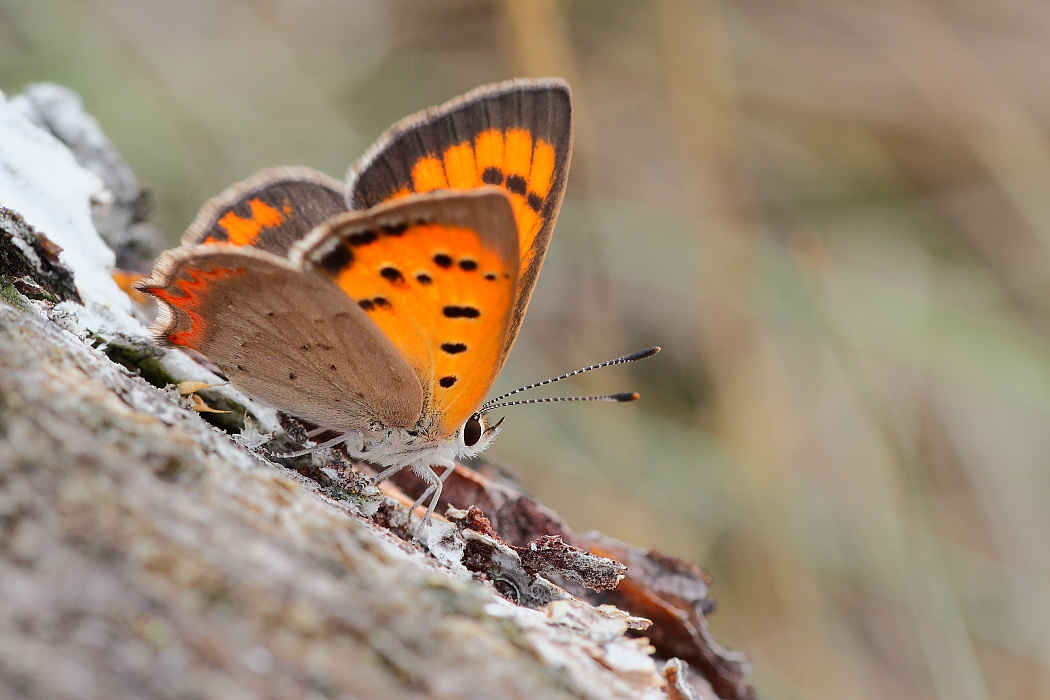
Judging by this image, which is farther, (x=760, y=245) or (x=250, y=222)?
(x=760, y=245)

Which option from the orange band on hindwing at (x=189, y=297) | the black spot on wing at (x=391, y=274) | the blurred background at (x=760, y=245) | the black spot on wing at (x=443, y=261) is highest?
the blurred background at (x=760, y=245)

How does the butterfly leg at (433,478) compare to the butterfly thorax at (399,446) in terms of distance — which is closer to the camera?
the butterfly leg at (433,478)

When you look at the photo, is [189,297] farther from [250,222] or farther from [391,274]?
[391,274]

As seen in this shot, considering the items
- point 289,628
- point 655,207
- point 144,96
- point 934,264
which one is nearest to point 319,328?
point 289,628

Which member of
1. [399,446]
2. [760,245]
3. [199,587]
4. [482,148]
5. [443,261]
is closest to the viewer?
[199,587]

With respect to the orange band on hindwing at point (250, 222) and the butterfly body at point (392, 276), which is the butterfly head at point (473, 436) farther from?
the orange band on hindwing at point (250, 222)

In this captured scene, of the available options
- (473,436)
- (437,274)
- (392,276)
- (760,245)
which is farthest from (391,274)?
(760,245)

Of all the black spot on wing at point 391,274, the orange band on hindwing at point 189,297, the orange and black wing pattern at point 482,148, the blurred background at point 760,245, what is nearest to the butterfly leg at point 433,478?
the orange and black wing pattern at point 482,148
